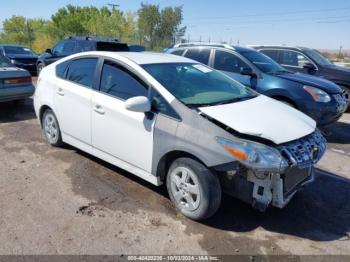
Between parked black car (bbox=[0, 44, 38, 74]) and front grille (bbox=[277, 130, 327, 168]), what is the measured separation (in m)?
13.9

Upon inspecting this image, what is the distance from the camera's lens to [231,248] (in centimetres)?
296

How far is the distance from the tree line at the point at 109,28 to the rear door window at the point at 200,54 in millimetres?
30316

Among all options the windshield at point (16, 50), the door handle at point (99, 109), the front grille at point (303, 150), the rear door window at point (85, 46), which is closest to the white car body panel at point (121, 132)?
the door handle at point (99, 109)

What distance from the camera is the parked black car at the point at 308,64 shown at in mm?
8789

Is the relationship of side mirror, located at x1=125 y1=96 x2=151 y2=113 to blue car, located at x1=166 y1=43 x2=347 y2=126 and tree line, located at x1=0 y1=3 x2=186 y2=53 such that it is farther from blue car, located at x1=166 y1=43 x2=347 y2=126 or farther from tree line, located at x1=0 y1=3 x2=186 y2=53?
tree line, located at x1=0 y1=3 x2=186 y2=53

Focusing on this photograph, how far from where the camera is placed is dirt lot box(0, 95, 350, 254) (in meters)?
2.98

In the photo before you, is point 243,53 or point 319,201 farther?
point 243,53

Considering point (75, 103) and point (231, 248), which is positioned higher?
point (75, 103)

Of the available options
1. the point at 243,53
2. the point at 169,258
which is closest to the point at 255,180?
the point at 169,258

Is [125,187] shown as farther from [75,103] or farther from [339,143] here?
[339,143]

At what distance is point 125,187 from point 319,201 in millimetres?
2410

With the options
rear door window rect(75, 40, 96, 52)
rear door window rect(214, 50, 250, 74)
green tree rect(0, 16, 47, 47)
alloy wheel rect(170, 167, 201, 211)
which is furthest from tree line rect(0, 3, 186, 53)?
alloy wheel rect(170, 167, 201, 211)

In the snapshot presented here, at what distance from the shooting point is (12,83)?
7.32 meters

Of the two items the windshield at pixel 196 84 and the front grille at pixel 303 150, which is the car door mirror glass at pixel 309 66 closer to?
the windshield at pixel 196 84
